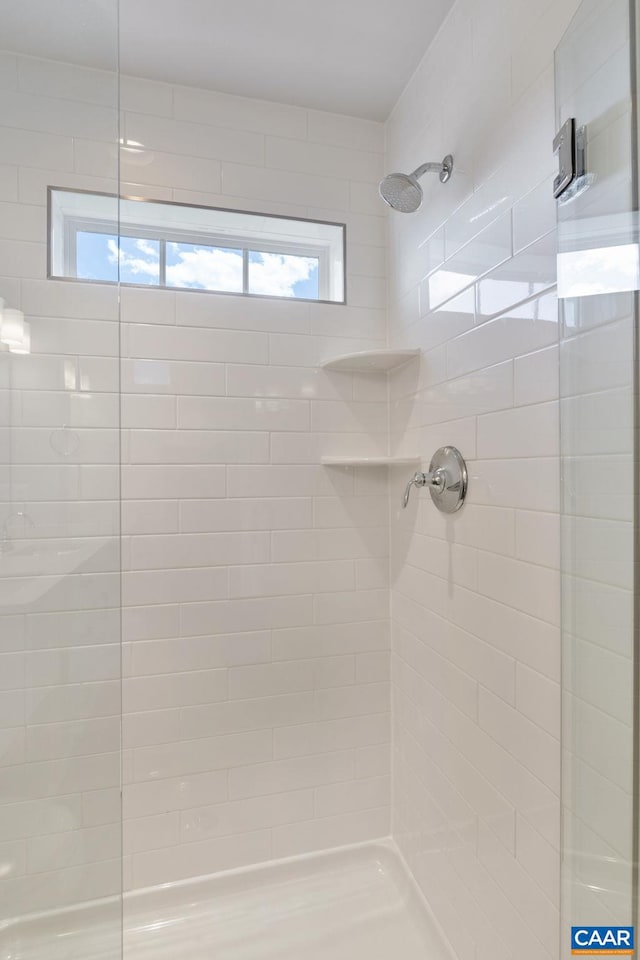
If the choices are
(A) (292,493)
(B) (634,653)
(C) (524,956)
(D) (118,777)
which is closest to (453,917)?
(C) (524,956)

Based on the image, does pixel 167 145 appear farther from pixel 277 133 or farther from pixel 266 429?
pixel 266 429

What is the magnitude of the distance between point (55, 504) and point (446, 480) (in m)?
0.91

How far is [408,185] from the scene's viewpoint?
1.30 meters

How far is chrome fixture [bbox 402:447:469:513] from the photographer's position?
1.26 metres

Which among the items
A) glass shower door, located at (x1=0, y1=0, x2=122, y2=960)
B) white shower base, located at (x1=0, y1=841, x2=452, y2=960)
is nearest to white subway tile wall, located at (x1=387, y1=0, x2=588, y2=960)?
white shower base, located at (x1=0, y1=841, x2=452, y2=960)

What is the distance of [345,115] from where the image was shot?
1696 millimetres

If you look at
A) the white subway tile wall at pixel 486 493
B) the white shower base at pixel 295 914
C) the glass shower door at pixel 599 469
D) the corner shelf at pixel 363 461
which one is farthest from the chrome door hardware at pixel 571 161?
the white shower base at pixel 295 914

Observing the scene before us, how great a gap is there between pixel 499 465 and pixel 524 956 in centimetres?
103

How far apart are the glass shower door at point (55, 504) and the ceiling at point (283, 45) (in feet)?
0.80

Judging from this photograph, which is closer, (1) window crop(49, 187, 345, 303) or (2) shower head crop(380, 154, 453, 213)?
(2) shower head crop(380, 154, 453, 213)

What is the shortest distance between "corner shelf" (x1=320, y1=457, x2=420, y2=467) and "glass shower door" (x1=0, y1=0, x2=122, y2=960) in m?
0.72

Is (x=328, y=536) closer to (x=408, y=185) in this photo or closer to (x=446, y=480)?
(x=446, y=480)

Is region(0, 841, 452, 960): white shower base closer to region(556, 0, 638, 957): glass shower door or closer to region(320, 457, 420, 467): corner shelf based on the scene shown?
region(556, 0, 638, 957): glass shower door

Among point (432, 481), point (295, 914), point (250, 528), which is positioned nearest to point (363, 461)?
point (432, 481)
